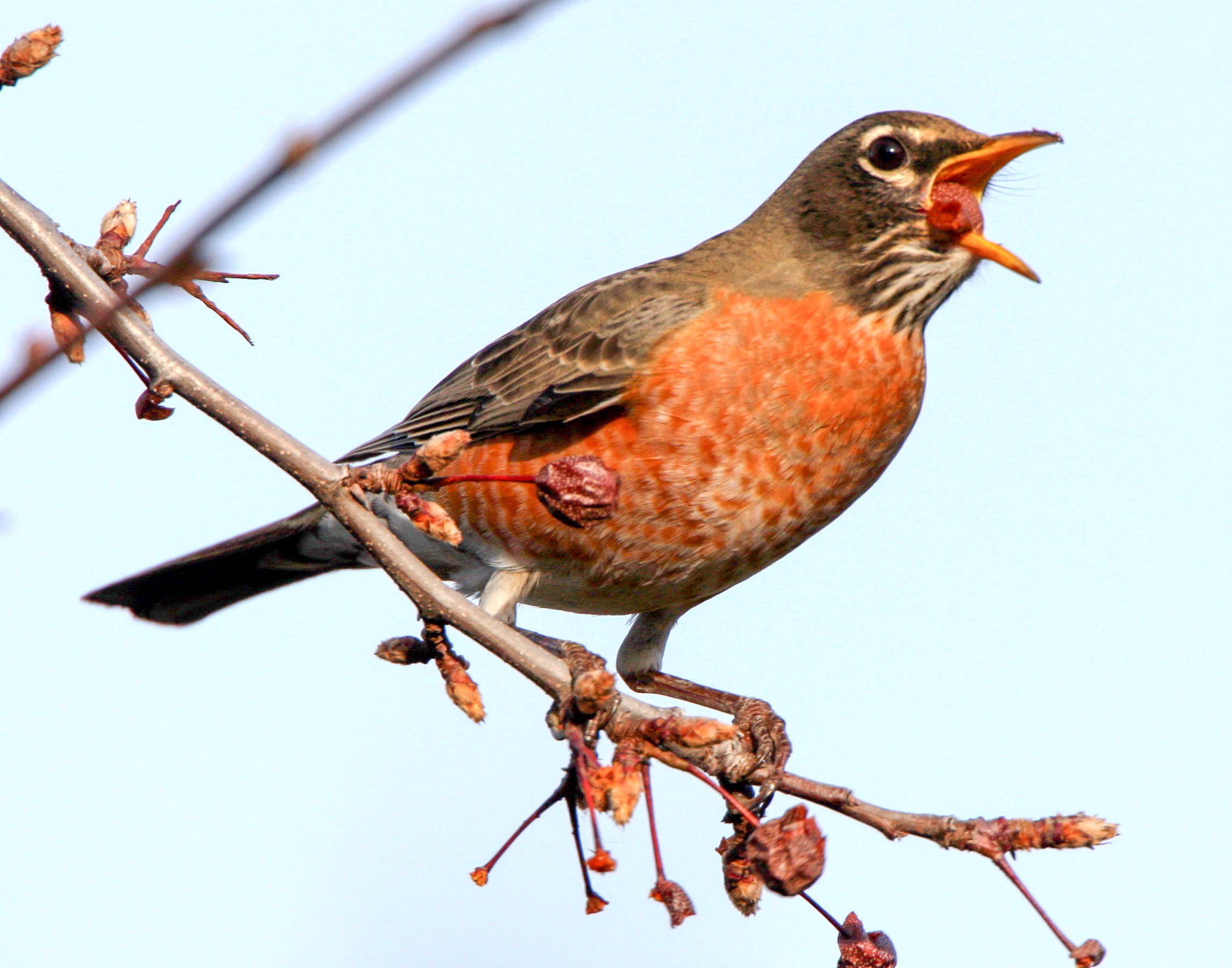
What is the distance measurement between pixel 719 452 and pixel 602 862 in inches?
74.3

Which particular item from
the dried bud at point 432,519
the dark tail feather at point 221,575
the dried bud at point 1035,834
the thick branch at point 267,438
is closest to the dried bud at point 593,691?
the thick branch at point 267,438

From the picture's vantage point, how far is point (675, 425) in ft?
13.5

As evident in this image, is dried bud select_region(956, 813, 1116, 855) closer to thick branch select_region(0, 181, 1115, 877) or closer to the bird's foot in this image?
thick branch select_region(0, 181, 1115, 877)

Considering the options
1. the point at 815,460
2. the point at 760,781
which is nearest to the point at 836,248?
the point at 815,460

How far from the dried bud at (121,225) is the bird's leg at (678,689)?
2055 mm

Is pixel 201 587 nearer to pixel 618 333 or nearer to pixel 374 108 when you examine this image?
pixel 618 333

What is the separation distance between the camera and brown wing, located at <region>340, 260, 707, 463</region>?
4285mm

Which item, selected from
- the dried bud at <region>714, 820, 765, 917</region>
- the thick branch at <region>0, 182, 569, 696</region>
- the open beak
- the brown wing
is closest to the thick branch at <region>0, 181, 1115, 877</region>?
the thick branch at <region>0, 182, 569, 696</region>

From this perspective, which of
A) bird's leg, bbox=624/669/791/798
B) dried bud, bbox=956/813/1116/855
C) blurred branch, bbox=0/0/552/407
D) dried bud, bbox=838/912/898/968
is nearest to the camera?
blurred branch, bbox=0/0/552/407

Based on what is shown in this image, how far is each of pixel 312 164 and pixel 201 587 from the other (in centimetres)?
419

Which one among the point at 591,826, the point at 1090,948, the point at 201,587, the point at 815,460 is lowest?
the point at 1090,948

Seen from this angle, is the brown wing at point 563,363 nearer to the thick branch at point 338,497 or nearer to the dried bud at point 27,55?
the thick branch at point 338,497

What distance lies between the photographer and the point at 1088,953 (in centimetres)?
241

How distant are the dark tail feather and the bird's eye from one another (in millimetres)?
2164
